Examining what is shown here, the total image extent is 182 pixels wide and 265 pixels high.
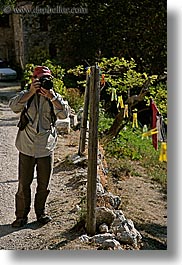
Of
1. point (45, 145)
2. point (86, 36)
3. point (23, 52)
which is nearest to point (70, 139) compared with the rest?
point (23, 52)

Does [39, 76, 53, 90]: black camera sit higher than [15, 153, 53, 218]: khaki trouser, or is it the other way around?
[39, 76, 53, 90]: black camera

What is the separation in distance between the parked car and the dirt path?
22cm

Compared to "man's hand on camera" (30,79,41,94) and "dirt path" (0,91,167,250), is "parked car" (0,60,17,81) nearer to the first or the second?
"dirt path" (0,91,167,250)

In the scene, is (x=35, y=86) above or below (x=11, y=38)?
below

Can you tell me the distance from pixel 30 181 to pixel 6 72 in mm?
1034

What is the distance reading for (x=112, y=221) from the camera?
2219 millimetres

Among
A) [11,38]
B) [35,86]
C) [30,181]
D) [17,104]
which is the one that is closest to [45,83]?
[35,86]

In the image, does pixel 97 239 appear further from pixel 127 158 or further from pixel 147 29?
pixel 147 29

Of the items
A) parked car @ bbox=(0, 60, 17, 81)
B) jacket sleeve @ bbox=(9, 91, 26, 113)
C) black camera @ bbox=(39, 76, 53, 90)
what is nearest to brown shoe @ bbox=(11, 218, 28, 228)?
jacket sleeve @ bbox=(9, 91, 26, 113)

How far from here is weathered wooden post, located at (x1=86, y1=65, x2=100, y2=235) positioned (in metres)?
2.06

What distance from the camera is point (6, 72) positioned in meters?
3.12

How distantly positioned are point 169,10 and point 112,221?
85cm

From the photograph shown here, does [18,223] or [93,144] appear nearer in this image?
[93,144]

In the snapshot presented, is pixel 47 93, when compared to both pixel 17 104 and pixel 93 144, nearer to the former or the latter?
pixel 17 104
